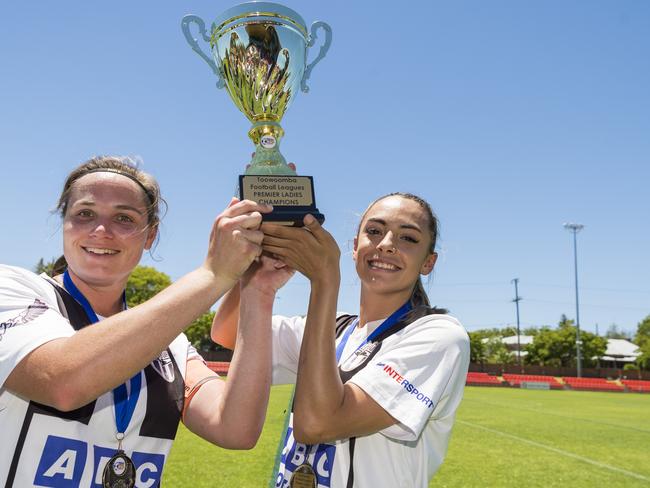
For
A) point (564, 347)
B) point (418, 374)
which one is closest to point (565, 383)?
point (564, 347)

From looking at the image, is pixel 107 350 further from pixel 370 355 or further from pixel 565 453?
pixel 565 453

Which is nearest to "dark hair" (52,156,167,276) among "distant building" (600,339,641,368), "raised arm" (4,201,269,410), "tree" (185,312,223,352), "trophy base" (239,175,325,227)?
"trophy base" (239,175,325,227)

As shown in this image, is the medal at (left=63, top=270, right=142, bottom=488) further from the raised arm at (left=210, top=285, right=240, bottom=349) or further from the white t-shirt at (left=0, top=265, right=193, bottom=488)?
the raised arm at (left=210, top=285, right=240, bottom=349)

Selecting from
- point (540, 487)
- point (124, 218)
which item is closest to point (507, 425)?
point (540, 487)

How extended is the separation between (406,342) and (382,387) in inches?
9.5

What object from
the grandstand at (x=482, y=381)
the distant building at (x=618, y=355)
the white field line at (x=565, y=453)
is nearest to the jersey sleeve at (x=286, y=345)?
the white field line at (x=565, y=453)

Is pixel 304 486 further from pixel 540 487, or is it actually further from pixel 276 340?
pixel 540 487

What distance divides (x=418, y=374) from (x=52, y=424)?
49.4 inches

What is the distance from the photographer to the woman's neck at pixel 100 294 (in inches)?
83.8

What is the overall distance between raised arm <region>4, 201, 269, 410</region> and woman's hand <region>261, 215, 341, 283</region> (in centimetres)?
37

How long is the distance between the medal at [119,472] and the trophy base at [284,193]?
0.95 m

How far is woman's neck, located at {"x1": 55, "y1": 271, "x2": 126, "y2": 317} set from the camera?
213cm

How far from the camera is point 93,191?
6.68 ft

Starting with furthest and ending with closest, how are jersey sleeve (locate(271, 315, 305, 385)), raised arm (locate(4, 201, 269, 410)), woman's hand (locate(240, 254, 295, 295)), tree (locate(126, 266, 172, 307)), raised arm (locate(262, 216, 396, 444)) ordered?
tree (locate(126, 266, 172, 307)) → jersey sleeve (locate(271, 315, 305, 385)) → woman's hand (locate(240, 254, 295, 295)) → raised arm (locate(262, 216, 396, 444)) → raised arm (locate(4, 201, 269, 410))
